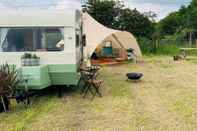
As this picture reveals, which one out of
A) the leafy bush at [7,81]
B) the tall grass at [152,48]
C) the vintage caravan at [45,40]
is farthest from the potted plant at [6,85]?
the tall grass at [152,48]

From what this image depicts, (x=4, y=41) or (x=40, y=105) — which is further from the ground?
(x=4, y=41)

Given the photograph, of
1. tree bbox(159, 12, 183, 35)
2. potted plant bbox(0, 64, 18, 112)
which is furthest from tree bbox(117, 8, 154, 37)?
potted plant bbox(0, 64, 18, 112)

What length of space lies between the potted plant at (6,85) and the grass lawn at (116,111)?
26 cm

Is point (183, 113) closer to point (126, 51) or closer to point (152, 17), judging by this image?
point (126, 51)

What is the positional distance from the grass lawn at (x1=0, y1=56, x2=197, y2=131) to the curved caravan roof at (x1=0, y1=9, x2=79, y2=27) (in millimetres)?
2027

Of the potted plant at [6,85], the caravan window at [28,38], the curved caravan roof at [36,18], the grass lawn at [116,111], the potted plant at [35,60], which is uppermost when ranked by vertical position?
the curved caravan roof at [36,18]

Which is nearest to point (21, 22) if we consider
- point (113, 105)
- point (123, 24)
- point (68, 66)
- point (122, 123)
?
point (68, 66)

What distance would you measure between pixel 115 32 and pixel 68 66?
1185 cm

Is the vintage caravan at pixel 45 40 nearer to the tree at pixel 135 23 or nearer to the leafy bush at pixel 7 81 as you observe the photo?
the leafy bush at pixel 7 81

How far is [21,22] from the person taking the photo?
11453mm

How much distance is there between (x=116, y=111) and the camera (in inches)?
380

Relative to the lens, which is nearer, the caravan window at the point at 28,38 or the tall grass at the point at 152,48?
the caravan window at the point at 28,38

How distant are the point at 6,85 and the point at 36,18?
2.47 meters

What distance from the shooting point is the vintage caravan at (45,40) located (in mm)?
11414
